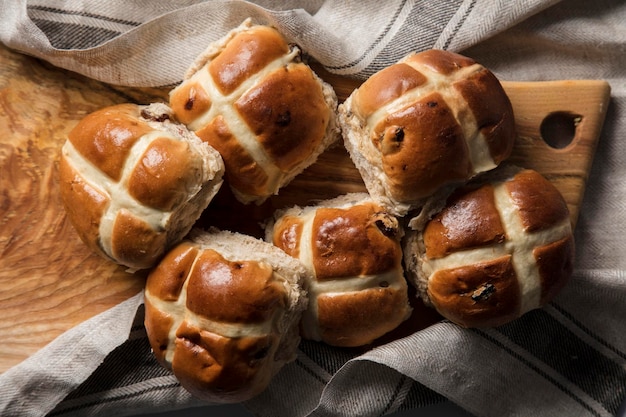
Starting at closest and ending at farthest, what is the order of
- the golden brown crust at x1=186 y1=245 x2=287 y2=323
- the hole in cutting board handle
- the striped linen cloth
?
the golden brown crust at x1=186 y1=245 x2=287 y2=323 → the striped linen cloth → the hole in cutting board handle

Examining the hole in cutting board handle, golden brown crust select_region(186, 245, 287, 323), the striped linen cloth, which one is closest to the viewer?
golden brown crust select_region(186, 245, 287, 323)

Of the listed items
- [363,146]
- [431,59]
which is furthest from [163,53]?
[431,59]

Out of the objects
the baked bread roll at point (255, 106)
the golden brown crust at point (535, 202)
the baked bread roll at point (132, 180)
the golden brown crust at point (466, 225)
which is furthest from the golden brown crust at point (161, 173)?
the golden brown crust at point (535, 202)

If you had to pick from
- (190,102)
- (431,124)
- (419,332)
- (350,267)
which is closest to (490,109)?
(431,124)

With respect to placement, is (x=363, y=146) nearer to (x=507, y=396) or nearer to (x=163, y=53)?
(x=163, y=53)

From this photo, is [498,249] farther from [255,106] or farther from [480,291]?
[255,106]

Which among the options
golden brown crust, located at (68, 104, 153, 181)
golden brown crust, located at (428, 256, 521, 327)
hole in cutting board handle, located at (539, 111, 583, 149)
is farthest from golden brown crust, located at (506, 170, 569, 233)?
golden brown crust, located at (68, 104, 153, 181)

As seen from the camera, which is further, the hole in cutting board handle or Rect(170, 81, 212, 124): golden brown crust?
the hole in cutting board handle

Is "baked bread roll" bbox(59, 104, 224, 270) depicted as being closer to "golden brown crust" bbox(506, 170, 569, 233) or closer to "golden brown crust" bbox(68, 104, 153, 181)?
"golden brown crust" bbox(68, 104, 153, 181)

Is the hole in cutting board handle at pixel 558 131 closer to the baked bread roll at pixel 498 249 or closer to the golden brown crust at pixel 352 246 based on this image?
the baked bread roll at pixel 498 249
